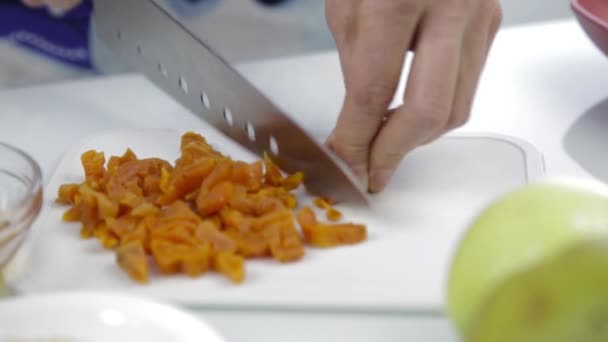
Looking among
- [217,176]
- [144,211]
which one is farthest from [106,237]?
[217,176]

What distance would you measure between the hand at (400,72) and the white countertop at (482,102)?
0.75 ft

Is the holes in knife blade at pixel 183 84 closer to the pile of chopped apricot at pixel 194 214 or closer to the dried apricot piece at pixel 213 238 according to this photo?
the pile of chopped apricot at pixel 194 214

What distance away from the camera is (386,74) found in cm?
99

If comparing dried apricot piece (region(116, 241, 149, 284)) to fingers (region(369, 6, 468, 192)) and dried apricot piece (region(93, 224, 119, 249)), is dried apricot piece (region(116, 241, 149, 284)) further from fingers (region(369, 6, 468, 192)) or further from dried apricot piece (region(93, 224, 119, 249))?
fingers (region(369, 6, 468, 192))

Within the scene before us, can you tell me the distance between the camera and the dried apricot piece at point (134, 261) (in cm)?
91

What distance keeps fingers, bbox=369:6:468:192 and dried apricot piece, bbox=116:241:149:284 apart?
14.4 inches

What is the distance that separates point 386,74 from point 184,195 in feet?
1.09

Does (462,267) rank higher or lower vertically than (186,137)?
higher

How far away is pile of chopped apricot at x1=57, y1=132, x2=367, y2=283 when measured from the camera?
93 cm

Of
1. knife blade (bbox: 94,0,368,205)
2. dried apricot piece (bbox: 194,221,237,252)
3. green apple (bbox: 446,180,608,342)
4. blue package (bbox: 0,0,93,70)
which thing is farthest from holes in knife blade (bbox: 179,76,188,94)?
green apple (bbox: 446,180,608,342)

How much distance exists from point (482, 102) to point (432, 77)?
410 mm

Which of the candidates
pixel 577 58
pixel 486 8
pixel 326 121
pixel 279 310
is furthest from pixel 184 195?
pixel 577 58

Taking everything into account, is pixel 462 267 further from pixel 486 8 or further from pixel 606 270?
pixel 486 8

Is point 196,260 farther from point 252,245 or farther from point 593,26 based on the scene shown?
point 593,26
